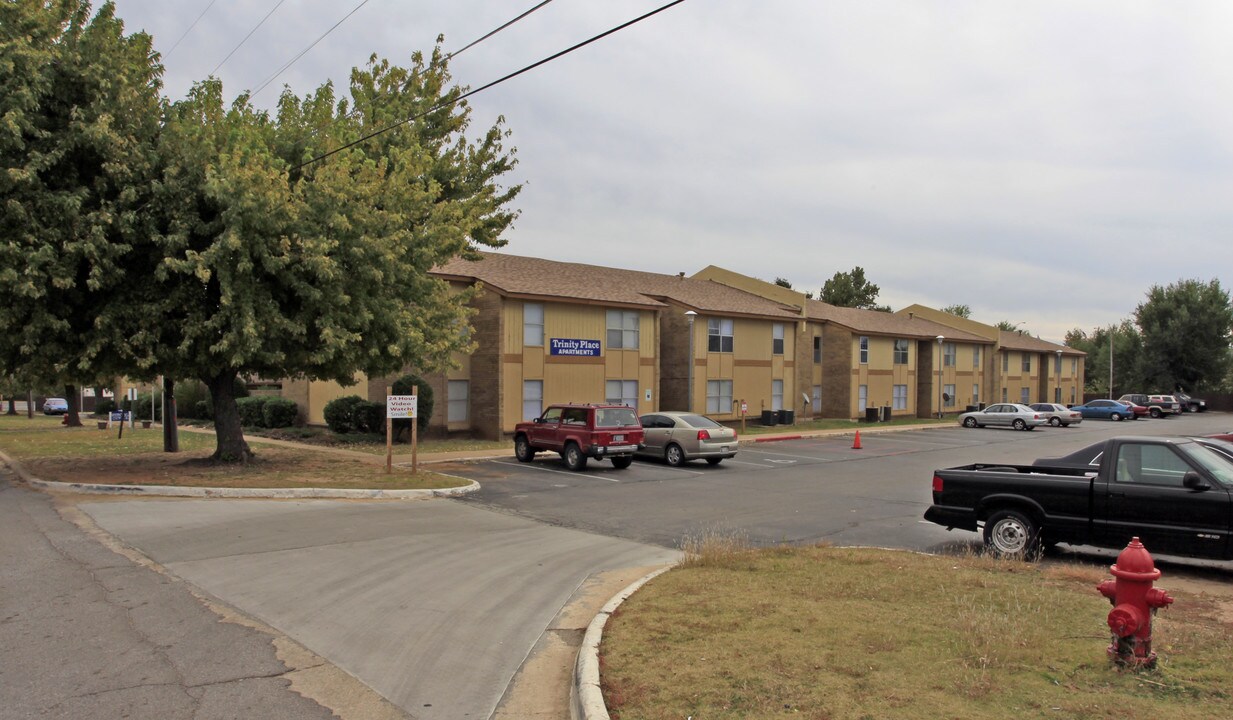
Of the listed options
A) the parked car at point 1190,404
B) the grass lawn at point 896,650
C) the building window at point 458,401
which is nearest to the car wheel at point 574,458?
the building window at point 458,401

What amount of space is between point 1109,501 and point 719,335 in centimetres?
3087

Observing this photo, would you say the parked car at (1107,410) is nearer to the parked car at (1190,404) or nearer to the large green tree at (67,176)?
the parked car at (1190,404)

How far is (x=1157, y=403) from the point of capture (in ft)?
204

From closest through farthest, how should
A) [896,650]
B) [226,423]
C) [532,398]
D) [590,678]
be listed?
[590,678]
[896,650]
[226,423]
[532,398]

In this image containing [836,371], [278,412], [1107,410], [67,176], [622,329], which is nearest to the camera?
[67,176]

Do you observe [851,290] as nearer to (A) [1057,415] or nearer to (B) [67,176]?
(A) [1057,415]

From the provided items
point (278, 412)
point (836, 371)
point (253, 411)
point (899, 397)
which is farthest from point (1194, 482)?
→ point (899, 397)

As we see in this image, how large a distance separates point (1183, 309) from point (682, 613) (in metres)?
84.3

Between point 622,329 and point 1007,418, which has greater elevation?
point 622,329

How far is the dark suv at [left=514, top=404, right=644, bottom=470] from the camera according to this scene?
22.0 metres

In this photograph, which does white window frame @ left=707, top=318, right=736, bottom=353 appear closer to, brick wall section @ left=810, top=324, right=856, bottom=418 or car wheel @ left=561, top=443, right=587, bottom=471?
brick wall section @ left=810, top=324, right=856, bottom=418

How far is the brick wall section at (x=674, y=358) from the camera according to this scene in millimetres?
39250

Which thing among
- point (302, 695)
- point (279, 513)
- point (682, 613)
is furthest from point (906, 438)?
point (302, 695)

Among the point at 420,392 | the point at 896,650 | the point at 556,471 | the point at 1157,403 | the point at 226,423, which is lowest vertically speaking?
the point at 556,471
